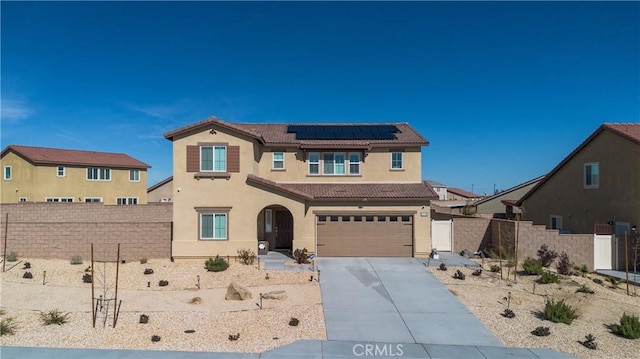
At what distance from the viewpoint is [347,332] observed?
11.1 m

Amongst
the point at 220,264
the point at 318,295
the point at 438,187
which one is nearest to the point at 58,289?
the point at 220,264

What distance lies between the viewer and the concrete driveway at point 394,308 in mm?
11030

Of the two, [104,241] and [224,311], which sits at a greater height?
[104,241]

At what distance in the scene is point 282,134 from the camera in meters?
24.5

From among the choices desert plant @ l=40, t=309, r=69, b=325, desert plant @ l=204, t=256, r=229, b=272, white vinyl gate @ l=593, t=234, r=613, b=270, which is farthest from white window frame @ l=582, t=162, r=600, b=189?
desert plant @ l=40, t=309, r=69, b=325

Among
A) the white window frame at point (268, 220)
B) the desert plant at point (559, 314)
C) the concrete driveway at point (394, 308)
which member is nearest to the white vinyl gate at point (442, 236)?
the concrete driveway at point (394, 308)

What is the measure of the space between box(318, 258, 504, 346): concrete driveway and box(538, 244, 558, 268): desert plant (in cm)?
606

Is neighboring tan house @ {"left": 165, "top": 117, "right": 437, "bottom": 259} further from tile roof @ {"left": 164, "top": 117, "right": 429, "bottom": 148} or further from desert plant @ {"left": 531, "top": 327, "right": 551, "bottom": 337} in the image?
desert plant @ {"left": 531, "top": 327, "right": 551, "bottom": 337}

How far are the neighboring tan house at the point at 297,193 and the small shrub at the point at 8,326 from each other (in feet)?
28.4

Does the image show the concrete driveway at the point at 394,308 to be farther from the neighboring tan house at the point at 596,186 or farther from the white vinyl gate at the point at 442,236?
the neighboring tan house at the point at 596,186

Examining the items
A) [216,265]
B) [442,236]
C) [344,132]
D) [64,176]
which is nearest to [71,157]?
[64,176]

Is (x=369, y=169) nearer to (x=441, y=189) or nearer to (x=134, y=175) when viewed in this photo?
(x=134, y=175)

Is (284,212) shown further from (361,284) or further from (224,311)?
(224,311)

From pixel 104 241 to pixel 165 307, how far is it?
8295 mm
